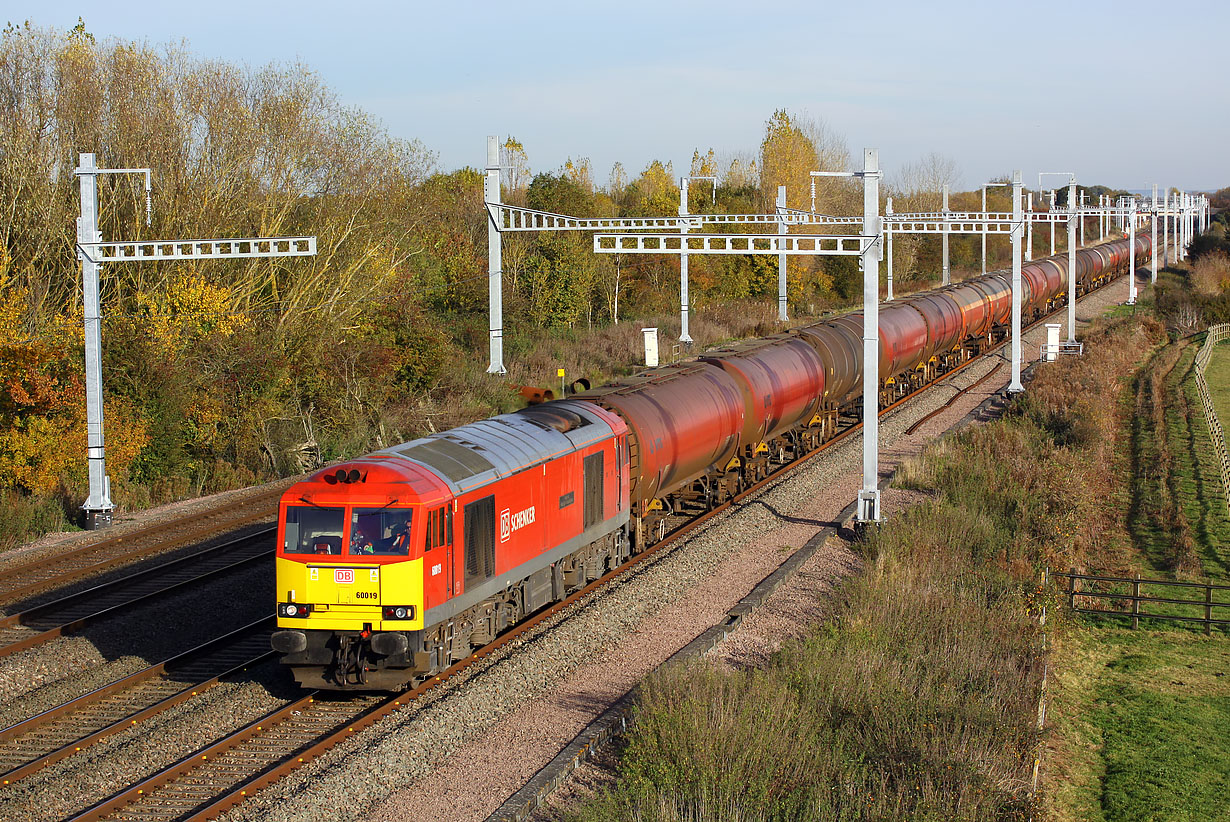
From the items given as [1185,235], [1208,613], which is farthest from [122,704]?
[1185,235]

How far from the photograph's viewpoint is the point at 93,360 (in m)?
22.9

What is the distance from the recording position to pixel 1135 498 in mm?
26875

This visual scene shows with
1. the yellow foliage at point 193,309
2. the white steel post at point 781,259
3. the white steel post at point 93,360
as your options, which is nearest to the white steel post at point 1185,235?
the white steel post at point 781,259

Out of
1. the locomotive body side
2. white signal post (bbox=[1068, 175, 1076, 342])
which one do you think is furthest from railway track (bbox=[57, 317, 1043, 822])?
white signal post (bbox=[1068, 175, 1076, 342])

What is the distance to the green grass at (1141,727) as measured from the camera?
1240 centimetres

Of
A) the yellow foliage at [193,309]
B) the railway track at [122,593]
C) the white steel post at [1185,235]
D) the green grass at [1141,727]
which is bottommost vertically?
the green grass at [1141,727]

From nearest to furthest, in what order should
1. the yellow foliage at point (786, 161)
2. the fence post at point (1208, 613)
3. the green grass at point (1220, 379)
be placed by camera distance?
the fence post at point (1208, 613)
the green grass at point (1220, 379)
the yellow foliage at point (786, 161)

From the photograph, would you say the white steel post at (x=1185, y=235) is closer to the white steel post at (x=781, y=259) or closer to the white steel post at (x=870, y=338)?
the white steel post at (x=781, y=259)


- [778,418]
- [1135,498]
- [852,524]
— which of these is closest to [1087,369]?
[1135,498]

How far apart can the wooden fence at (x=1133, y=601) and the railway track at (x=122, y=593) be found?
1365 centimetres

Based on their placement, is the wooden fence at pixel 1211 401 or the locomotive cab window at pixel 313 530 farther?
the wooden fence at pixel 1211 401

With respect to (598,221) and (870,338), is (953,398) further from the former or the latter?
(870,338)

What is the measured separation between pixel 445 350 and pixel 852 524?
17.9 meters

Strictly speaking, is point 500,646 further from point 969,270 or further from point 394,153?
point 969,270
